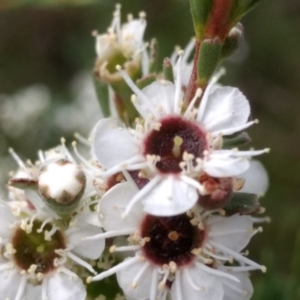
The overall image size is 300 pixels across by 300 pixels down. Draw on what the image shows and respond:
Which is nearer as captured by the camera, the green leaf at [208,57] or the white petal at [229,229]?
the green leaf at [208,57]

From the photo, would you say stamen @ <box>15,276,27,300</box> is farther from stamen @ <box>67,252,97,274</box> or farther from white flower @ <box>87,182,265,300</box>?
white flower @ <box>87,182,265,300</box>

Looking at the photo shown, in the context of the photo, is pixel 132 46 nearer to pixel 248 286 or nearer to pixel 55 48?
pixel 248 286

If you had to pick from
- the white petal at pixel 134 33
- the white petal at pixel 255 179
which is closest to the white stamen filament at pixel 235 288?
the white petal at pixel 255 179

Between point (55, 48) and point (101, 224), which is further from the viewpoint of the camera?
point (55, 48)

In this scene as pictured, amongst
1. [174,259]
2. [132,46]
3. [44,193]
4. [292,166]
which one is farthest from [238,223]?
[292,166]

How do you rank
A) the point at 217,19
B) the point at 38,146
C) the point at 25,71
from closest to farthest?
the point at 217,19 → the point at 38,146 → the point at 25,71

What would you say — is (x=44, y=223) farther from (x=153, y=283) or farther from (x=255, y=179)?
(x=255, y=179)

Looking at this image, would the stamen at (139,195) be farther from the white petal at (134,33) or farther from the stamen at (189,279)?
the white petal at (134,33)
